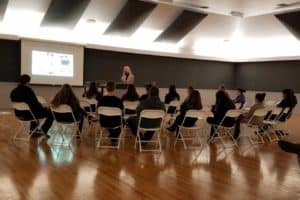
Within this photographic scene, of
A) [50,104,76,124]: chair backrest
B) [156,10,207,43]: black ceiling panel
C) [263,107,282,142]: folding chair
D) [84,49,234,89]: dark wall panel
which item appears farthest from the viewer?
[84,49,234,89]: dark wall panel

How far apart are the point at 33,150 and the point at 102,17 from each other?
7491 mm

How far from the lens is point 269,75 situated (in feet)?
53.9

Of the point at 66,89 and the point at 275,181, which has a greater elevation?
the point at 66,89

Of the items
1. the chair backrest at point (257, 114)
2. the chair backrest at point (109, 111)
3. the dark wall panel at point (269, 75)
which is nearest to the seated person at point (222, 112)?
the chair backrest at point (257, 114)

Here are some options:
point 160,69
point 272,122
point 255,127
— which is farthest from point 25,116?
point 160,69

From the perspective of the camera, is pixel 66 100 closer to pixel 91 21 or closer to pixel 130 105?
pixel 130 105

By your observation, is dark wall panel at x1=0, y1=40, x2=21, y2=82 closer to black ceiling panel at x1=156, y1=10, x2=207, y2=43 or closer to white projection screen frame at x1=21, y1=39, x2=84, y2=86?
white projection screen frame at x1=21, y1=39, x2=84, y2=86

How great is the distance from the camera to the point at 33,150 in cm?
545

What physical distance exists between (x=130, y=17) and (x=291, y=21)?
20.2 feet

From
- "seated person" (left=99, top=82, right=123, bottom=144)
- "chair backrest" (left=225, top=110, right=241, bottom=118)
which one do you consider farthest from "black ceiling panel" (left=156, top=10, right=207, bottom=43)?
"seated person" (left=99, top=82, right=123, bottom=144)

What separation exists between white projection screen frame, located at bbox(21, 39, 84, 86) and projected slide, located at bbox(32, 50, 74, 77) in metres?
0.05

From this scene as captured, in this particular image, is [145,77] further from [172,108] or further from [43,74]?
[172,108]

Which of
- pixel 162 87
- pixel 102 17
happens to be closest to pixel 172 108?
pixel 102 17

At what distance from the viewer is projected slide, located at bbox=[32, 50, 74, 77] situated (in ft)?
38.1
